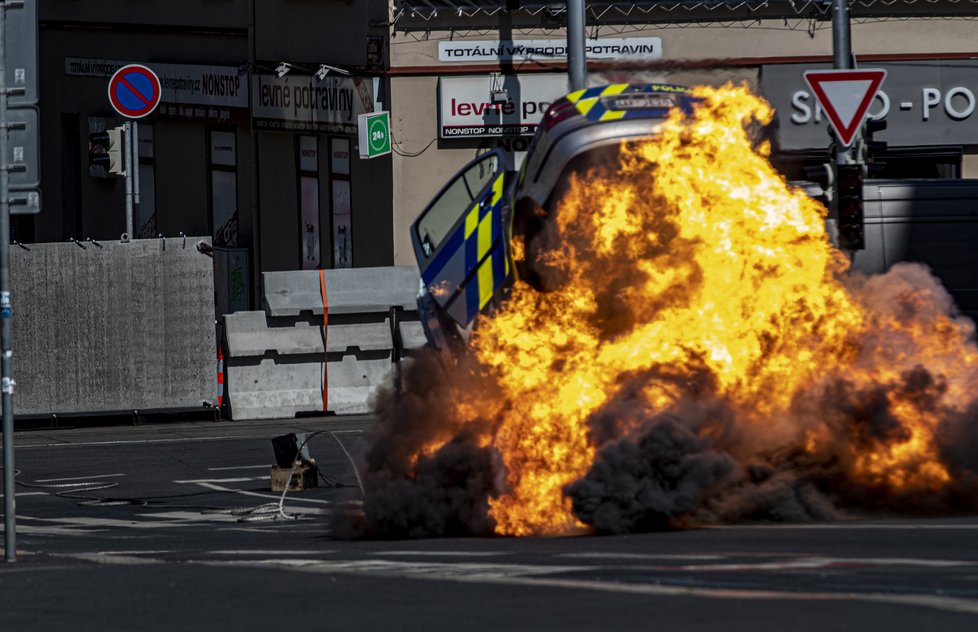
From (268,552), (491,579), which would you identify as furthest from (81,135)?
(491,579)

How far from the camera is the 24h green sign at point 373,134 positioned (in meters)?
36.2

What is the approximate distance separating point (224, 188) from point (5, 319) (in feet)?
77.3

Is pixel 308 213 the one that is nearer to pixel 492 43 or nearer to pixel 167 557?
pixel 492 43

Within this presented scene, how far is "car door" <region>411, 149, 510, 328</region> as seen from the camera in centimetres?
1343

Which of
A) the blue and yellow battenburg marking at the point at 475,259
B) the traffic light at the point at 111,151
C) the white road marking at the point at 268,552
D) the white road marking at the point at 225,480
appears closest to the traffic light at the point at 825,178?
the blue and yellow battenburg marking at the point at 475,259

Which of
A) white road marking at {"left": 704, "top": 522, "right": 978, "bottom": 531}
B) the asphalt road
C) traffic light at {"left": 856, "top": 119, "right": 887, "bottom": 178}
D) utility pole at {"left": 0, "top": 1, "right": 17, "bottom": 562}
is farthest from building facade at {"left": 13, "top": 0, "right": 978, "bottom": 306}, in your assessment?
white road marking at {"left": 704, "top": 522, "right": 978, "bottom": 531}

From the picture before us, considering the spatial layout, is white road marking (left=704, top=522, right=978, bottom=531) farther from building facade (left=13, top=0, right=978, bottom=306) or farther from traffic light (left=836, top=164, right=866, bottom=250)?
building facade (left=13, top=0, right=978, bottom=306)

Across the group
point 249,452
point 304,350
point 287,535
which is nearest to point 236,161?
point 304,350

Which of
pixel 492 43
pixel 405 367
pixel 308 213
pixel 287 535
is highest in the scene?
pixel 492 43

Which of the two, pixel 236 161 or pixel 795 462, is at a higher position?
pixel 236 161

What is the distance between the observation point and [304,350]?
26859mm

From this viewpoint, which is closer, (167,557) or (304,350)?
(167,557)

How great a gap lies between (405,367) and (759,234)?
2.89 m

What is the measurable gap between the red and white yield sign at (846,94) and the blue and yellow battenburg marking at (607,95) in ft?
17.4
